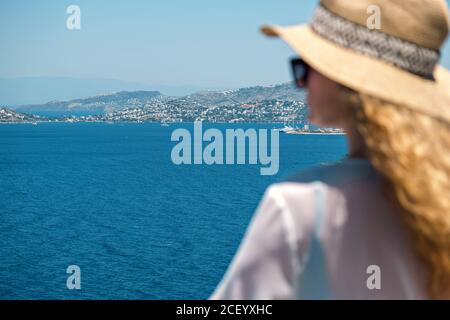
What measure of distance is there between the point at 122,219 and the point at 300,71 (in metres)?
73.3

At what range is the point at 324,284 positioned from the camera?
4.13 ft

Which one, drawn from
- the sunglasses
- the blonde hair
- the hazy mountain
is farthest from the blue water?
the hazy mountain

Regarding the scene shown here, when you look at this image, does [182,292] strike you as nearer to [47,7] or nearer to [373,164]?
[373,164]

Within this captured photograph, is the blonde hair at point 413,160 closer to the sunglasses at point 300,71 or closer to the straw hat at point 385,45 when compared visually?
the straw hat at point 385,45

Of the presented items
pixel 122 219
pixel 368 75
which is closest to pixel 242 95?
pixel 122 219

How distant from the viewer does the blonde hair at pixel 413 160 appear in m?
1.21

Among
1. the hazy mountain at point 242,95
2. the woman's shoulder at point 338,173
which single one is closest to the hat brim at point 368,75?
the woman's shoulder at point 338,173

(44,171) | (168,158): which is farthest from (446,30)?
(168,158)

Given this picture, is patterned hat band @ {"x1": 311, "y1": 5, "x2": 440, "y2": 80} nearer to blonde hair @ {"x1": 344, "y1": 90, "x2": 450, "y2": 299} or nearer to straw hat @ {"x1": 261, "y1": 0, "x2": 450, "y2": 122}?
straw hat @ {"x1": 261, "y1": 0, "x2": 450, "y2": 122}

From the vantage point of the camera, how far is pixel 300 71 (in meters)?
1.41

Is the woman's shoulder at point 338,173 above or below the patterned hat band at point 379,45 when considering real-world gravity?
below

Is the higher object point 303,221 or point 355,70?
point 355,70

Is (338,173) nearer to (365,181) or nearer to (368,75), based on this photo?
(365,181)
